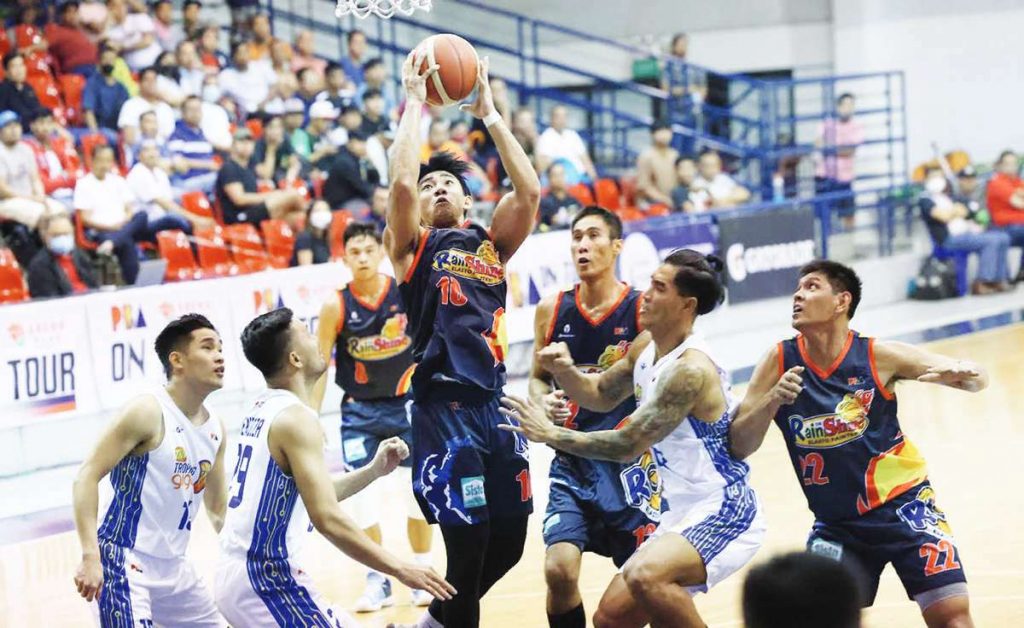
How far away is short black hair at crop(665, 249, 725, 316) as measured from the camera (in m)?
5.51

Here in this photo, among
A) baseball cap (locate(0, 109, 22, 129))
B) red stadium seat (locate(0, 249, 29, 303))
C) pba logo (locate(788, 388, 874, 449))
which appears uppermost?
baseball cap (locate(0, 109, 22, 129))

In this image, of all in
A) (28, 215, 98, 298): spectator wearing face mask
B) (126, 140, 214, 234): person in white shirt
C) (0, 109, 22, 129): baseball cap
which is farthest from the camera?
(126, 140, 214, 234): person in white shirt

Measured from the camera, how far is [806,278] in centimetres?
568

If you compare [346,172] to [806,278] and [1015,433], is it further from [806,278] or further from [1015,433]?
[806,278]

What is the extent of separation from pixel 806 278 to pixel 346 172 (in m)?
8.94

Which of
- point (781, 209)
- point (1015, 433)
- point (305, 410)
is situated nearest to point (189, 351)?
point (305, 410)

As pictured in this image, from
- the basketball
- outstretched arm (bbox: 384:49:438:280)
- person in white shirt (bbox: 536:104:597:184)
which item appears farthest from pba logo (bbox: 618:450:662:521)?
person in white shirt (bbox: 536:104:597:184)

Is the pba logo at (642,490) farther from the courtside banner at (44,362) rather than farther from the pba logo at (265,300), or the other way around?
the pba logo at (265,300)

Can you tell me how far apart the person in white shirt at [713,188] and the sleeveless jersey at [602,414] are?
35.6 feet

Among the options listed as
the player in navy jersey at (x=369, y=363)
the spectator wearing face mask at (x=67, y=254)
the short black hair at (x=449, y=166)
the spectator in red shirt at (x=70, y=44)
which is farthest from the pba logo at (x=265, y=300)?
the short black hair at (x=449, y=166)

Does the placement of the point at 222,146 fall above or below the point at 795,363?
above

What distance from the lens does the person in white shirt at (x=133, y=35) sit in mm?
14625

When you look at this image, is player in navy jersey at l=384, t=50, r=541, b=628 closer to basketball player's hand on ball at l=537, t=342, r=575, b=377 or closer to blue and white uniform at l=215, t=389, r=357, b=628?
basketball player's hand on ball at l=537, t=342, r=575, b=377

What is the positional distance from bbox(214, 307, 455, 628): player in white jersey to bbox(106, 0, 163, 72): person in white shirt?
408 inches
